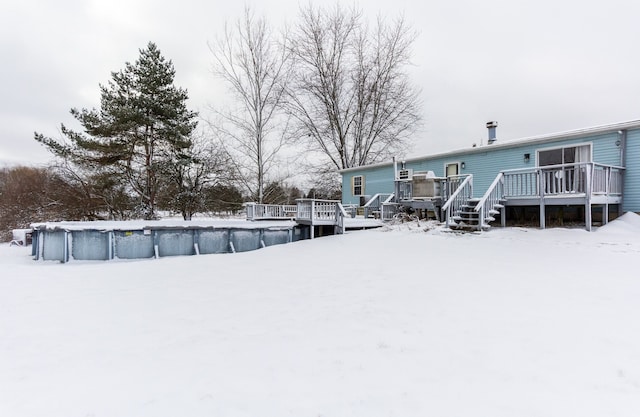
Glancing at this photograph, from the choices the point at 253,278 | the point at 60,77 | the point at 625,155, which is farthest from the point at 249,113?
the point at 625,155

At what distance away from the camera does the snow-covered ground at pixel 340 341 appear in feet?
6.88

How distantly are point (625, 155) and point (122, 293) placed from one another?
41.9 feet

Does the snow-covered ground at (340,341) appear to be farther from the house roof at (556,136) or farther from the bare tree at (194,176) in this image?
the bare tree at (194,176)

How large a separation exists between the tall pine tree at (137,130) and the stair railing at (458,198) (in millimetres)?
15774

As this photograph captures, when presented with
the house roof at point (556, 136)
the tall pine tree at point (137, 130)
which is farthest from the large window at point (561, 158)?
the tall pine tree at point (137, 130)

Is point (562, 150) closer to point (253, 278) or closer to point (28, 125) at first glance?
point (253, 278)

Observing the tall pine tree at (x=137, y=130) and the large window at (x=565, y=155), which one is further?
the tall pine tree at (x=137, y=130)

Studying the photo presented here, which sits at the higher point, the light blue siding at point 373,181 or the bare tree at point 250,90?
the bare tree at point 250,90

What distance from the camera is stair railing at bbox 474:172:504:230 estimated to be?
829 cm

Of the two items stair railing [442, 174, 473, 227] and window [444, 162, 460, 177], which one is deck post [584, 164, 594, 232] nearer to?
stair railing [442, 174, 473, 227]

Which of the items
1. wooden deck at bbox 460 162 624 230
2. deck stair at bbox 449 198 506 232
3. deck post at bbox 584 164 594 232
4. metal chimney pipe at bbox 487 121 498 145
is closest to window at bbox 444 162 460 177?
metal chimney pipe at bbox 487 121 498 145

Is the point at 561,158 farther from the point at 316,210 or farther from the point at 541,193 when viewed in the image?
the point at 316,210

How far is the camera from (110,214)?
1903 centimetres

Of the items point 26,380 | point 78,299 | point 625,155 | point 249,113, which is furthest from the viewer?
point 249,113
